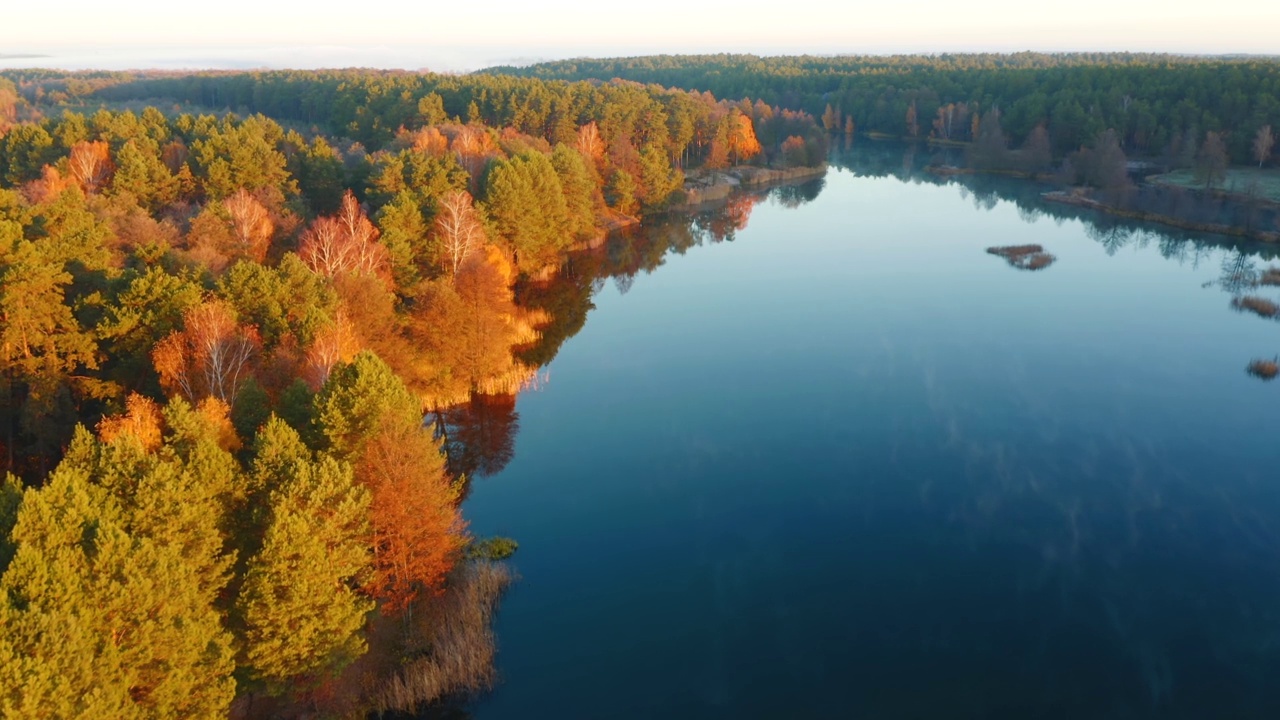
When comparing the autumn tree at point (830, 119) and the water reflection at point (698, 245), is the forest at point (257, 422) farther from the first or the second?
the autumn tree at point (830, 119)

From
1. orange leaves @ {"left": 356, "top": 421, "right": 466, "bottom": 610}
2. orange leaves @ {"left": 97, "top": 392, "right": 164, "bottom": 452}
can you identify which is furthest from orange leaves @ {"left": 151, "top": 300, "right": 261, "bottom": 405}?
orange leaves @ {"left": 356, "top": 421, "right": 466, "bottom": 610}

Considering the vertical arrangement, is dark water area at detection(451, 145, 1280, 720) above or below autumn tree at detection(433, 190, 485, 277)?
below

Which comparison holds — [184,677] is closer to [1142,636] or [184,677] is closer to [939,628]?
[939,628]

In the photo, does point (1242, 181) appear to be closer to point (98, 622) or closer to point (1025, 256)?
point (1025, 256)

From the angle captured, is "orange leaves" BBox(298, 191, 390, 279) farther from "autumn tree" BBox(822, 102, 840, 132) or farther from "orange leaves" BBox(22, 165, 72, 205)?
"autumn tree" BBox(822, 102, 840, 132)

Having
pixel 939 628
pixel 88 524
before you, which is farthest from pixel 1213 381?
pixel 88 524

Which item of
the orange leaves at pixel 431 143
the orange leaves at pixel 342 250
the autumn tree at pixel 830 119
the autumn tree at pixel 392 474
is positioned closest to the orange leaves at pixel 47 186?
the orange leaves at pixel 342 250
